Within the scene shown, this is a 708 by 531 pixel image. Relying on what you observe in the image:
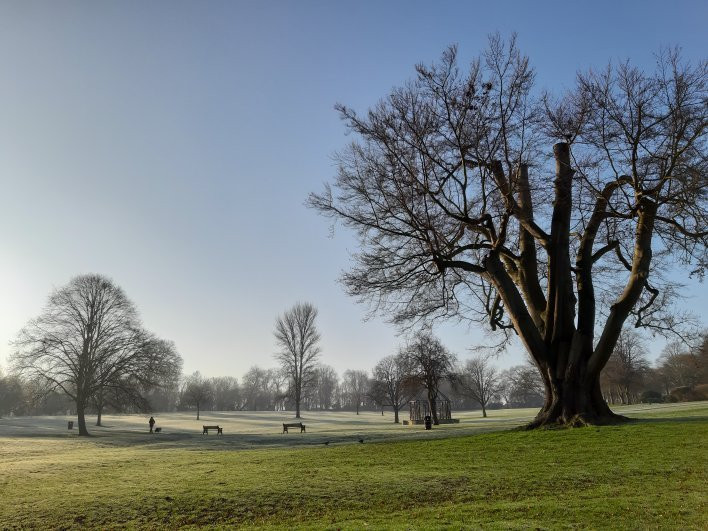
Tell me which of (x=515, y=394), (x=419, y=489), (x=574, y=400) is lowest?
(x=515, y=394)

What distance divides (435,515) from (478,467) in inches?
165

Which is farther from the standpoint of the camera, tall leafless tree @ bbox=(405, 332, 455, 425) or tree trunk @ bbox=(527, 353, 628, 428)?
tall leafless tree @ bbox=(405, 332, 455, 425)

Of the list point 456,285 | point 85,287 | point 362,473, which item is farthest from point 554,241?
point 85,287

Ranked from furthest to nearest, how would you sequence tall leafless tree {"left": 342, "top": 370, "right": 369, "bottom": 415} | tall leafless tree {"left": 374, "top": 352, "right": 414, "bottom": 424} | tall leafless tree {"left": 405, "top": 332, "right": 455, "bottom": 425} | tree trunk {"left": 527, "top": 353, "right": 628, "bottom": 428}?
tall leafless tree {"left": 342, "top": 370, "right": 369, "bottom": 415} < tall leafless tree {"left": 374, "top": 352, "right": 414, "bottom": 424} < tall leafless tree {"left": 405, "top": 332, "right": 455, "bottom": 425} < tree trunk {"left": 527, "top": 353, "right": 628, "bottom": 428}

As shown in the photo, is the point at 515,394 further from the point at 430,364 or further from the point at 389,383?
the point at 430,364

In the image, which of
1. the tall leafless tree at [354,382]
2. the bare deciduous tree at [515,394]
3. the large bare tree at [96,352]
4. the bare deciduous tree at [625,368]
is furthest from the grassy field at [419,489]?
the tall leafless tree at [354,382]

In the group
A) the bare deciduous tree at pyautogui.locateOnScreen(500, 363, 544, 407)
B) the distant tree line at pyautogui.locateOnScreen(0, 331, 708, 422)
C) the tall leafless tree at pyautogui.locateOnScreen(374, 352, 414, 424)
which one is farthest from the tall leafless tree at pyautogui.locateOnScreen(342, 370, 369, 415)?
the tall leafless tree at pyautogui.locateOnScreen(374, 352, 414, 424)

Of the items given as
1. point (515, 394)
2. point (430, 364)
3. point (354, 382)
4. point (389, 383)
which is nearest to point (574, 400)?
point (430, 364)

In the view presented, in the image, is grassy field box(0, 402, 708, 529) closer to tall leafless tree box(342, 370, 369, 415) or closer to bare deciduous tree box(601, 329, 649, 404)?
bare deciduous tree box(601, 329, 649, 404)

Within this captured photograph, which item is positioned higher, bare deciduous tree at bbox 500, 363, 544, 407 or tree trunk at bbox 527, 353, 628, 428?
tree trunk at bbox 527, 353, 628, 428

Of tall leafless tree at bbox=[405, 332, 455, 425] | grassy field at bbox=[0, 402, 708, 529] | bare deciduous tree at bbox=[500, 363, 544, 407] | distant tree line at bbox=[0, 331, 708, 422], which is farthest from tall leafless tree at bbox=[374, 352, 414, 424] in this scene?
bare deciduous tree at bbox=[500, 363, 544, 407]

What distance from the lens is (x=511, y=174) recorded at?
14734mm

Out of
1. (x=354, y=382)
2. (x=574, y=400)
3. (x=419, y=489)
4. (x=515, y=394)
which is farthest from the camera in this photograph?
(x=354, y=382)

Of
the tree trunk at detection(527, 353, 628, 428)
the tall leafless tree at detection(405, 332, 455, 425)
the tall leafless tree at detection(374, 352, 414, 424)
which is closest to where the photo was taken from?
the tree trunk at detection(527, 353, 628, 428)
